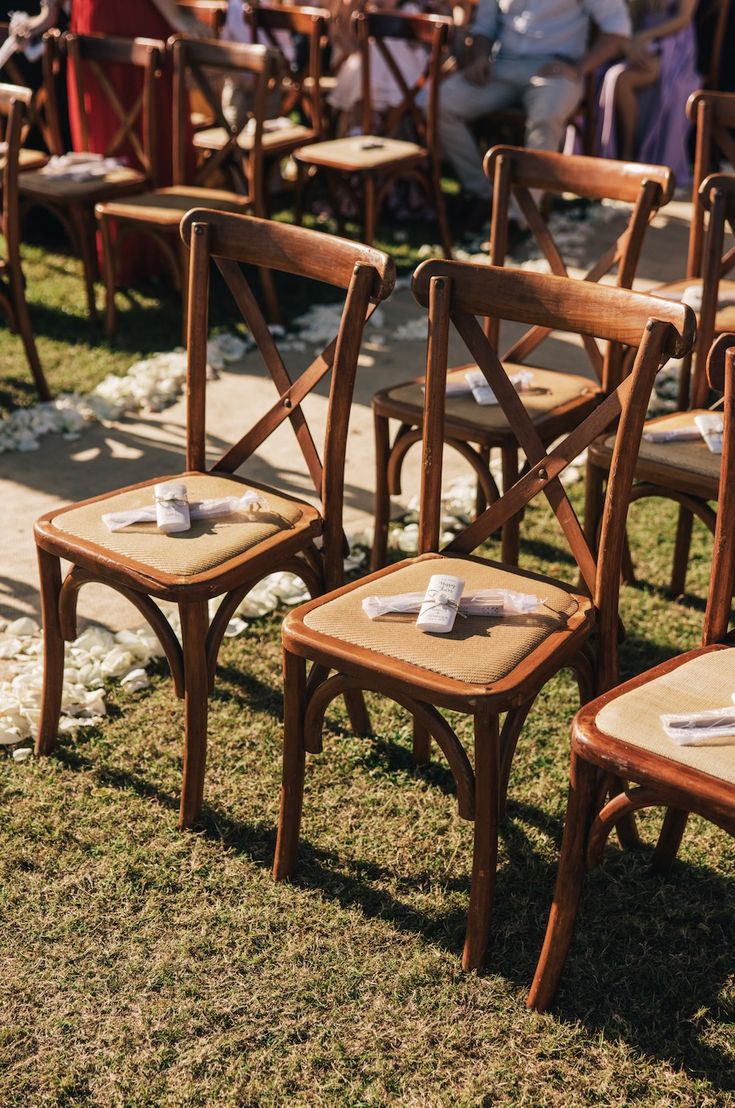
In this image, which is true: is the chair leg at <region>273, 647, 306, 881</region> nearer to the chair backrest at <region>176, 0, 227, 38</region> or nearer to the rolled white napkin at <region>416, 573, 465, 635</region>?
the rolled white napkin at <region>416, 573, 465, 635</region>

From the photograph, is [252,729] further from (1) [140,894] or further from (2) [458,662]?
(2) [458,662]

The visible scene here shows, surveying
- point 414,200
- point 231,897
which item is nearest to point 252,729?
point 231,897

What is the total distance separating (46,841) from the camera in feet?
8.61

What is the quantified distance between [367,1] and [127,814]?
19.5ft

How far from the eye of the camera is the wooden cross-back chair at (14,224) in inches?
173

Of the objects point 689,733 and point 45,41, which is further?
point 45,41

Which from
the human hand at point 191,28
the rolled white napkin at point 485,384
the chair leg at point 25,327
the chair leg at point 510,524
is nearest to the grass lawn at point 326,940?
the chair leg at point 510,524

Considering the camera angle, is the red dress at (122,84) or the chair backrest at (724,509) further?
the red dress at (122,84)

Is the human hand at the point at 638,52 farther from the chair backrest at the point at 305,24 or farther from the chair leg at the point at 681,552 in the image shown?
the chair leg at the point at 681,552

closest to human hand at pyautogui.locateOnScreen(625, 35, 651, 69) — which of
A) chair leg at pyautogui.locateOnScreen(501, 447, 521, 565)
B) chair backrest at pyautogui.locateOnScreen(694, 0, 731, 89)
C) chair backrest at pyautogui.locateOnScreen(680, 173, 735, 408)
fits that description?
chair backrest at pyautogui.locateOnScreen(694, 0, 731, 89)

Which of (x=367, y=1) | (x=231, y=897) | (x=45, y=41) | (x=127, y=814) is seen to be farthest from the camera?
(x=367, y=1)

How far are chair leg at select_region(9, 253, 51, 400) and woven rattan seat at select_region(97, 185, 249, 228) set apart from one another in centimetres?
69

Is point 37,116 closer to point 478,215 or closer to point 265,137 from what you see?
point 265,137

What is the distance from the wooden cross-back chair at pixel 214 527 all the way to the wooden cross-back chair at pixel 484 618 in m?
0.19
